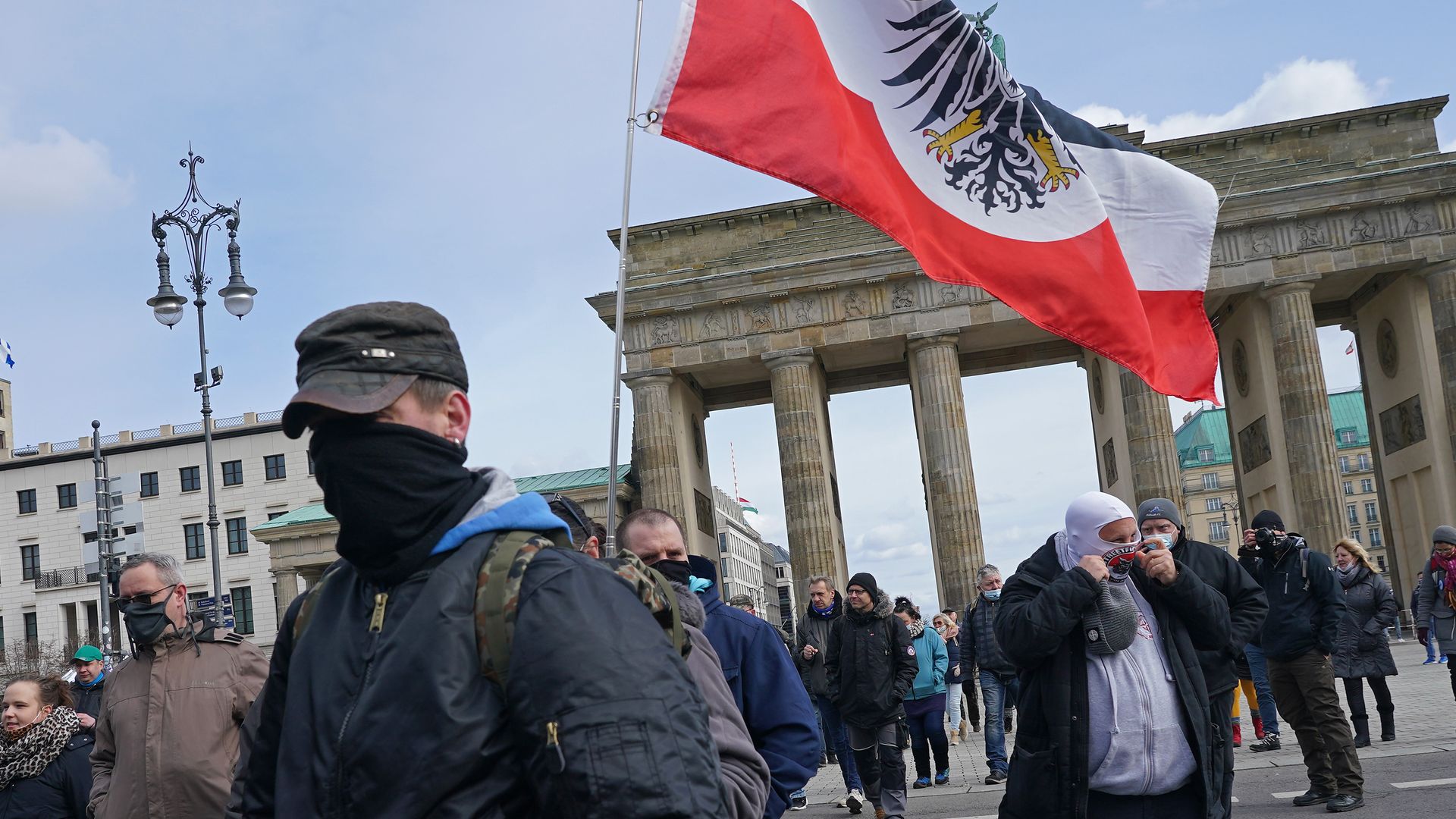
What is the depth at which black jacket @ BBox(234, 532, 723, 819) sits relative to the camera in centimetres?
179

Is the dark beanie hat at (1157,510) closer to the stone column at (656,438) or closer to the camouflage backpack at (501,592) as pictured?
the camouflage backpack at (501,592)

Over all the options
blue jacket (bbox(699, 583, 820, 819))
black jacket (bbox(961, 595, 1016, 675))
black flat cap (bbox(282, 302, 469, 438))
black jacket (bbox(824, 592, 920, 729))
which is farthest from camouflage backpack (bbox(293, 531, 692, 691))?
black jacket (bbox(961, 595, 1016, 675))

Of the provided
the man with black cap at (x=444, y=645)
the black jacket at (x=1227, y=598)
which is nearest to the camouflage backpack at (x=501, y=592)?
the man with black cap at (x=444, y=645)

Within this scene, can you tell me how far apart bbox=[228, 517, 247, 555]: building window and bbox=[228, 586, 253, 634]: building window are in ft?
6.22

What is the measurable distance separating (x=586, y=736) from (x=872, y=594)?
10.0 m

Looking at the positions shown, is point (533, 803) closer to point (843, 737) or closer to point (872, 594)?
point (872, 594)

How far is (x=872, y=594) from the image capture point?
11.6 metres

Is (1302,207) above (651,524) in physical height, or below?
above

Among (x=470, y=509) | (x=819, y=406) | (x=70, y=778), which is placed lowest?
(x=70, y=778)

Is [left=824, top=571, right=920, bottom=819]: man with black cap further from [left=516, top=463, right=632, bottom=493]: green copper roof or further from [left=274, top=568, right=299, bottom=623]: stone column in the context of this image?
[left=274, top=568, right=299, bottom=623]: stone column

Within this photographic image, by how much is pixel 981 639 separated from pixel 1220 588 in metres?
7.69

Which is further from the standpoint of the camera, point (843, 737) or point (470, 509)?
point (843, 737)

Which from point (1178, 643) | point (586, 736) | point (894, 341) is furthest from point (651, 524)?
point (894, 341)

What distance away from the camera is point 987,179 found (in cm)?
859
